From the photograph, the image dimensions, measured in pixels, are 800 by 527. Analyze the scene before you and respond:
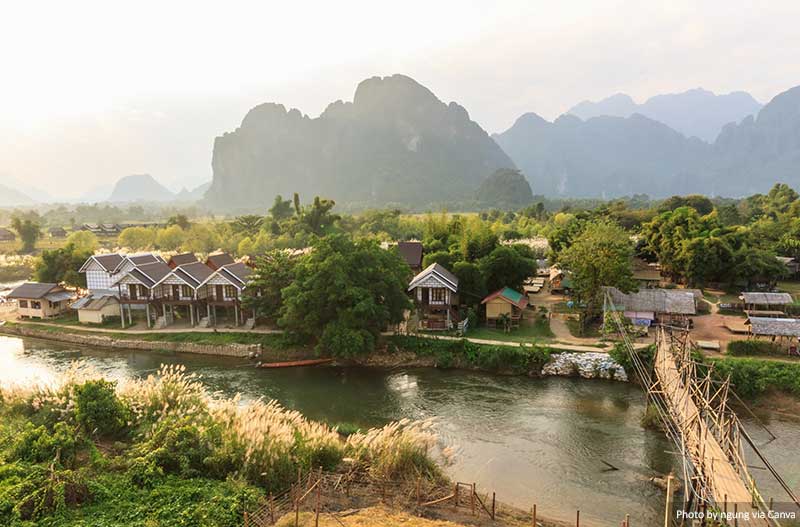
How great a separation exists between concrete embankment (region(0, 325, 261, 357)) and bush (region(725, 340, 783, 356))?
22.7 m

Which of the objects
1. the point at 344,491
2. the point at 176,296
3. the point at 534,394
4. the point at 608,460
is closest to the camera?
the point at 344,491

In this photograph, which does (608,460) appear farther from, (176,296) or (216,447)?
(176,296)

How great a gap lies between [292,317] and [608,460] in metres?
15.2

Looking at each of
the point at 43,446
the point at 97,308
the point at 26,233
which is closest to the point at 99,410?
the point at 43,446

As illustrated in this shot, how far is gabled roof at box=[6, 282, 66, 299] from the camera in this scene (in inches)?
1234

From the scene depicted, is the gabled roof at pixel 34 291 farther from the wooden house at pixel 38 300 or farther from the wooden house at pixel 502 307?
the wooden house at pixel 502 307

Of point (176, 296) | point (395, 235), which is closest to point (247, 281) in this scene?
point (176, 296)

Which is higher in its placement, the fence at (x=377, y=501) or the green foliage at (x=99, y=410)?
the green foliage at (x=99, y=410)

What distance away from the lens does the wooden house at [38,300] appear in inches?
1238

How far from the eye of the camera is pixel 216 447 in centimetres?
1191

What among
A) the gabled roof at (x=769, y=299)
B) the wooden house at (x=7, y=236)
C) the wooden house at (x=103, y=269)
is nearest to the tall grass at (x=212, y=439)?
the wooden house at (x=103, y=269)

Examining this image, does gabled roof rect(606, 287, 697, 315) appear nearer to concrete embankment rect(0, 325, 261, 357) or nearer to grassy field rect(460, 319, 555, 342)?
grassy field rect(460, 319, 555, 342)

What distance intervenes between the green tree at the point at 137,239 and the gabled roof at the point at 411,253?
3938 centimetres

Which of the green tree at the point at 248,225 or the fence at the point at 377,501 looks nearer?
the fence at the point at 377,501
